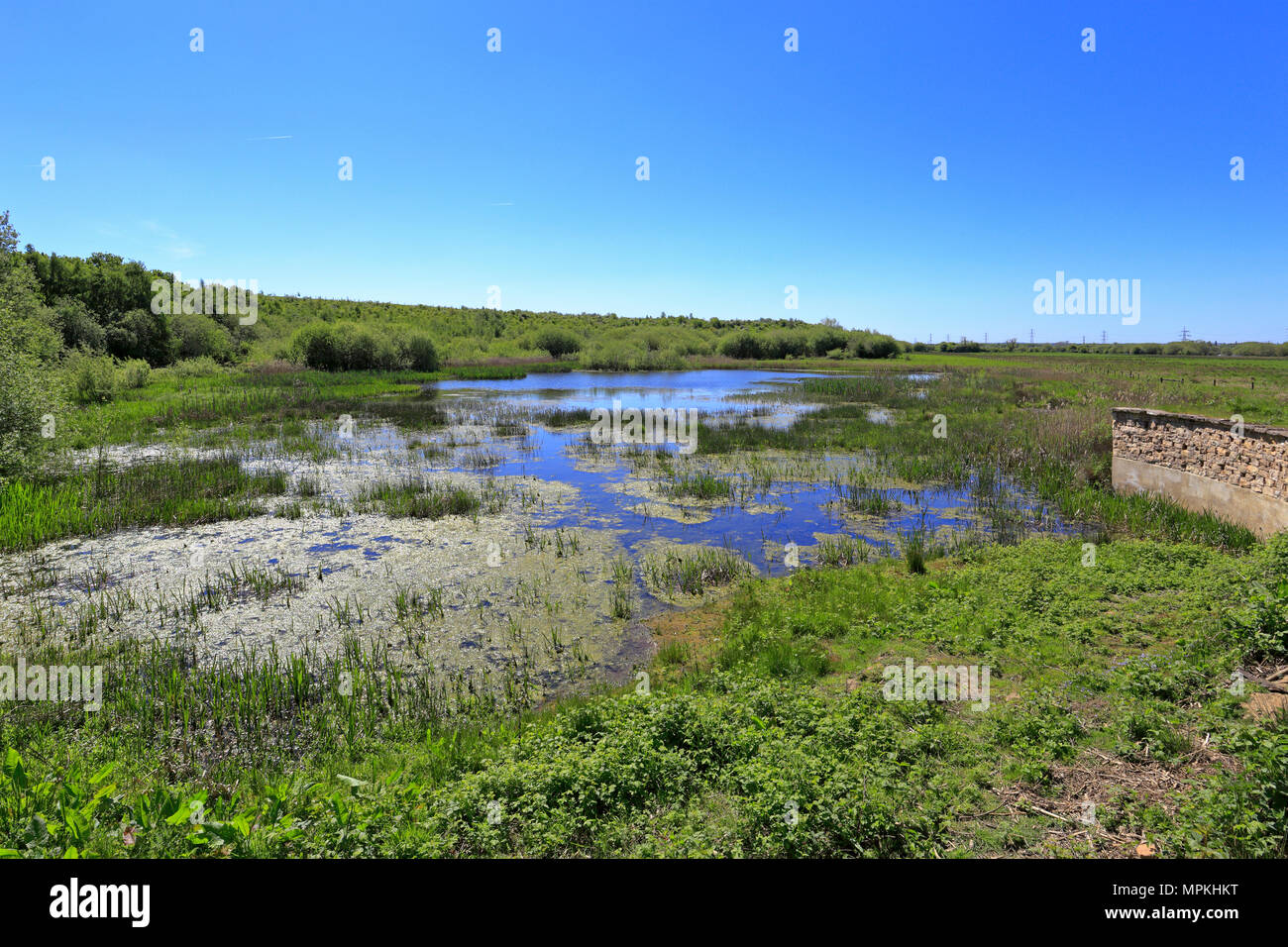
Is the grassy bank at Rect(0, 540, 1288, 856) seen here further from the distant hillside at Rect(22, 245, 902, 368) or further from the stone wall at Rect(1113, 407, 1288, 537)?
the distant hillside at Rect(22, 245, 902, 368)

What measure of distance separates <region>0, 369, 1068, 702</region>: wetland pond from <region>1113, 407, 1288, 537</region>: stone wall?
265 centimetres

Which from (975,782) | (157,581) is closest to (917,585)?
(975,782)

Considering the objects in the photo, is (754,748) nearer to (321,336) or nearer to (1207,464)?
(1207,464)

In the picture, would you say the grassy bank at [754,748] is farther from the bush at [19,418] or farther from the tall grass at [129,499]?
the bush at [19,418]

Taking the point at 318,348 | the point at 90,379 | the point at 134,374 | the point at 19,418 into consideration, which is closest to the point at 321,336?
the point at 318,348

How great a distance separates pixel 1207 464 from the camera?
43.0 ft

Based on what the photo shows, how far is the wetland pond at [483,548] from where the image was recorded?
29.2ft

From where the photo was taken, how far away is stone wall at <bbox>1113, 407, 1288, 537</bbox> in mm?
11227

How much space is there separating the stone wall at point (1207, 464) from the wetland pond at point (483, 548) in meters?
2.65

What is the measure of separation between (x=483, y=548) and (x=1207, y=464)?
1587 centimetres

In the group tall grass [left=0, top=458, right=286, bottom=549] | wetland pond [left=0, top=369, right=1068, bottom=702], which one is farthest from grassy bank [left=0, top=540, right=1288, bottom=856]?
tall grass [left=0, top=458, right=286, bottom=549]

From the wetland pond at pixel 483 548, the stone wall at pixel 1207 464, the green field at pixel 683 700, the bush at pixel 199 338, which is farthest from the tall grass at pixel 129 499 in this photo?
the bush at pixel 199 338

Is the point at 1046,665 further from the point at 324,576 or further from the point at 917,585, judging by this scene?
the point at 324,576

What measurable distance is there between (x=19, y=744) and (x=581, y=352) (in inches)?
3151
